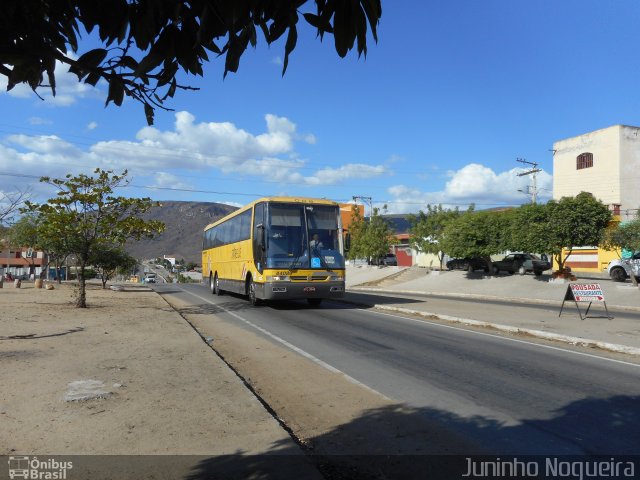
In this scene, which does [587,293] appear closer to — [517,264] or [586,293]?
[586,293]

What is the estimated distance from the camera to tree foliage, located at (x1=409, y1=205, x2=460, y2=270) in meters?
43.3

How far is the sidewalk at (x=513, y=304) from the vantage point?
478 inches

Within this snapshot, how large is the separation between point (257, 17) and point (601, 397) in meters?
6.46

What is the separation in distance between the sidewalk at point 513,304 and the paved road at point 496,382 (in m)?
1.55

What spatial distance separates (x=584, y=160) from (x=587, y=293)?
4208 cm

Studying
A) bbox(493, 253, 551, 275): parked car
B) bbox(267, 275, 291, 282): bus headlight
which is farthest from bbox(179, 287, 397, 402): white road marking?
bbox(493, 253, 551, 275): parked car

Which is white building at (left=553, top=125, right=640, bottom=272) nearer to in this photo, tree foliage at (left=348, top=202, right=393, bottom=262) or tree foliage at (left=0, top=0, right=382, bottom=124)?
tree foliage at (left=348, top=202, right=393, bottom=262)

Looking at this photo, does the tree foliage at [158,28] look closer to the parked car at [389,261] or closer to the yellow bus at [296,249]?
the yellow bus at [296,249]

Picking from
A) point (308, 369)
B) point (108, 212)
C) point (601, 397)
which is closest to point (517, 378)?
point (601, 397)

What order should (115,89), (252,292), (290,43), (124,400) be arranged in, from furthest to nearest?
(252,292) < (124,400) < (115,89) < (290,43)

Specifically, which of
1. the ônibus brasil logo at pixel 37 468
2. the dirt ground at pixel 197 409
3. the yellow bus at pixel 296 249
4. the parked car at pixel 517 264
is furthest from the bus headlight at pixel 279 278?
the parked car at pixel 517 264

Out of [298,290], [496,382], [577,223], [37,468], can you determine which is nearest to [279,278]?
[298,290]

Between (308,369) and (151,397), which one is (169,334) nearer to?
(308,369)

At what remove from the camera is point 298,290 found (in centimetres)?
1705
